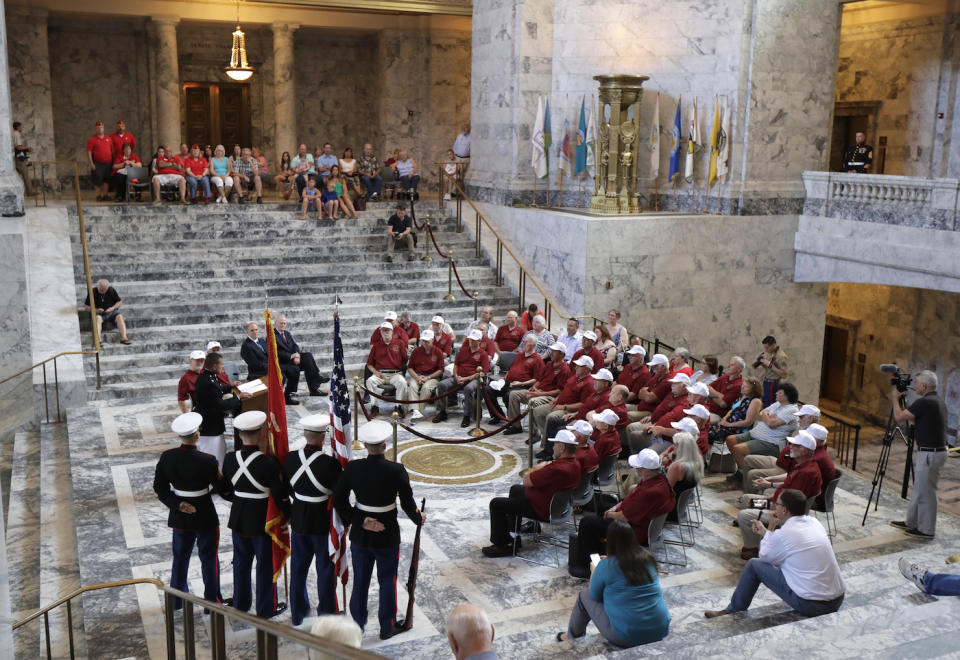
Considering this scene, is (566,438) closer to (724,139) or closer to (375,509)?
(375,509)

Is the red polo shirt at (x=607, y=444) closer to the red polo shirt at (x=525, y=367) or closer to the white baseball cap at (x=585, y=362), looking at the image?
the white baseball cap at (x=585, y=362)

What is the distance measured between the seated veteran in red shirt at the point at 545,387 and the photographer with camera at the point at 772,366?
97.0 inches

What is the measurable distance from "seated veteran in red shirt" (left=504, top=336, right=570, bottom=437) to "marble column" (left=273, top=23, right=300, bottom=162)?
14.1 m

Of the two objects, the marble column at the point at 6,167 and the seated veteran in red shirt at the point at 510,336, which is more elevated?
the marble column at the point at 6,167

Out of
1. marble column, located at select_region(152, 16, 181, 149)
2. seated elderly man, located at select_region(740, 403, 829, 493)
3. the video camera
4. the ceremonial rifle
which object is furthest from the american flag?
marble column, located at select_region(152, 16, 181, 149)

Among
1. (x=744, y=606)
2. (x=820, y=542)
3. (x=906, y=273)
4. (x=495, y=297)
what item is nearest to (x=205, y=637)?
(x=744, y=606)

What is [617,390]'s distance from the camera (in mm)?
9641

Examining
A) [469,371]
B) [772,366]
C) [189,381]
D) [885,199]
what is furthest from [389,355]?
[885,199]

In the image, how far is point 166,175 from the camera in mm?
18141

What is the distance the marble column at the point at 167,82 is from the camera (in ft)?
72.5

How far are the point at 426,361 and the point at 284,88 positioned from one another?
13.4 meters

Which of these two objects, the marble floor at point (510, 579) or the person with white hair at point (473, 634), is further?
the marble floor at point (510, 579)

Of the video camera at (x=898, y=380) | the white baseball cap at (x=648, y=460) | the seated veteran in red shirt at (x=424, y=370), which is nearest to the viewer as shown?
the white baseball cap at (x=648, y=460)

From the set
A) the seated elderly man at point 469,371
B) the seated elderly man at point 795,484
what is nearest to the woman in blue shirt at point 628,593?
the seated elderly man at point 795,484
